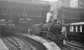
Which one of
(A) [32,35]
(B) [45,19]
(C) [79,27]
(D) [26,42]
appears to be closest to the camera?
(D) [26,42]

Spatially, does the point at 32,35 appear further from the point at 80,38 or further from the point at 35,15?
the point at 80,38

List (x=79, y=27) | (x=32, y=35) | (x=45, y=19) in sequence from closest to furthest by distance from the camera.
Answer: (x=32, y=35), (x=45, y=19), (x=79, y=27)

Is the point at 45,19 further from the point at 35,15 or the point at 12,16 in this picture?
the point at 12,16

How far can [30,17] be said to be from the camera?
2.39m

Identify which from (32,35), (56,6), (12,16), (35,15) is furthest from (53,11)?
(12,16)

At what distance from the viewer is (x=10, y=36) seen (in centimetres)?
225

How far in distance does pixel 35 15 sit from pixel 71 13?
1056 mm

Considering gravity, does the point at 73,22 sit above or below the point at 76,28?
above

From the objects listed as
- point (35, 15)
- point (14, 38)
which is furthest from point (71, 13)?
point (14, 38)

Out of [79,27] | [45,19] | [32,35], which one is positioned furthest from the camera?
[79,27]

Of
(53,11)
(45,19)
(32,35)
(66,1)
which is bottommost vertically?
(32,35)

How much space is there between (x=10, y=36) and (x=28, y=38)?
0.40m

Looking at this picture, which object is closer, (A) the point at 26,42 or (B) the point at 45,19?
(A) the point at 26,42

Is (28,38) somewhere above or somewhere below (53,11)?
below
